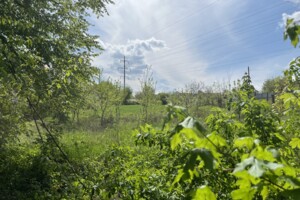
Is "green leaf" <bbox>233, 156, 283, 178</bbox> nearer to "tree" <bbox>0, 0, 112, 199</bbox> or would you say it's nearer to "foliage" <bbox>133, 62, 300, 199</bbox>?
"foliage" <bbox>133, 62, 300, 199</bbox>

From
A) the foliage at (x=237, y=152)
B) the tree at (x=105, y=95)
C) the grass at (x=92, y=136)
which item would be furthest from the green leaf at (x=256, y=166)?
the tree at (x=105, y=95)

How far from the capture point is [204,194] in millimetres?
1102

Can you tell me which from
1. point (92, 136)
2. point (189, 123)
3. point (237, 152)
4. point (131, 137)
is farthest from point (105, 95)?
point (189, 123)

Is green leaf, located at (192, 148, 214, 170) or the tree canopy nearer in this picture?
green leaf, located at (192, 148, 214, 170)

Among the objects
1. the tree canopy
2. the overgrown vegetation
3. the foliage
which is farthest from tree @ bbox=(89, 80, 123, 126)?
the foliage

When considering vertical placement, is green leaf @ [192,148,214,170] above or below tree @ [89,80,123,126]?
below

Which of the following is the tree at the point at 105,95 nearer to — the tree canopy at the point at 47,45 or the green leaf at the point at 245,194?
the tree canopy at the point at 47,45

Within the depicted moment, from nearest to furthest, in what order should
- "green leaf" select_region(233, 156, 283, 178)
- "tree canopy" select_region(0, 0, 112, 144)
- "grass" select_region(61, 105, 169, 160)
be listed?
"green leaf" select_region(233, 156, 283, 178), "tree canopy" select_region(0, 0, 112, 144), "grass" select_region(61, 105, 169, 160)

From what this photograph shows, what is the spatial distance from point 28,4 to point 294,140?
21.1ft

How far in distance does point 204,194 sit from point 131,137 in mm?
1643

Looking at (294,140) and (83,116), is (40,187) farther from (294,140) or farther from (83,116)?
(83,116)

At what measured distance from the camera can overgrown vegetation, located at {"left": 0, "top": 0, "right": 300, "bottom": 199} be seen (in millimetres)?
1038

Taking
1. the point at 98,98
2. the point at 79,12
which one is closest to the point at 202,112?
the point at 98,98

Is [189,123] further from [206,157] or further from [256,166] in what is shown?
[256,166]
